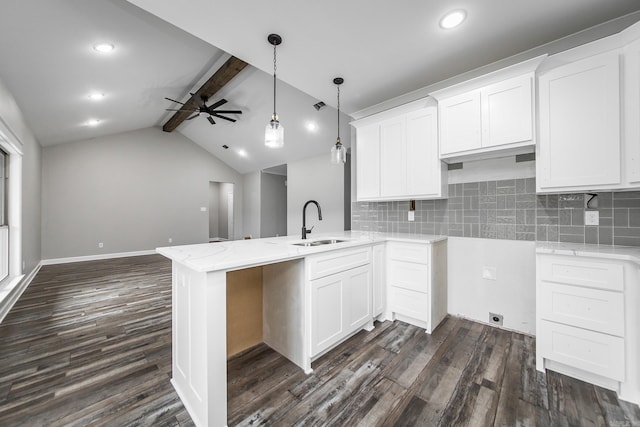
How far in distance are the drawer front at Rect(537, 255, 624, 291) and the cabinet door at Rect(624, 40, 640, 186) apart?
0.59 meters

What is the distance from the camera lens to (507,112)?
2191 millimetres

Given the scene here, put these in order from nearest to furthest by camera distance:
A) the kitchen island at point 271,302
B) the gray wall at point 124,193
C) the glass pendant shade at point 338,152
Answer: the kitchen island at point 271,302
the glass pendant shade at point 338,152
the gray wall at point 124,193

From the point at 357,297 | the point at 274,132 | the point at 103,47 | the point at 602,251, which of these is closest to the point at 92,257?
the point at 103,47

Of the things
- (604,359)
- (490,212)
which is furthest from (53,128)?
(604,359)

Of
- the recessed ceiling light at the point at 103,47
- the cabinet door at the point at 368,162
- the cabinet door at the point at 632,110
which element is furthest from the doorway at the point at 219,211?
the cabinet door at the point at 632,110

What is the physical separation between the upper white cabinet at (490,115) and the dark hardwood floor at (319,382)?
1.76 m

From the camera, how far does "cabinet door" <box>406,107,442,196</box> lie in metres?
2.68

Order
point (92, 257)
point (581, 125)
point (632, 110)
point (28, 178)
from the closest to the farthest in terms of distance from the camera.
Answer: point (632, 110), point (581, 125), point (28, 178), point (92, 257)

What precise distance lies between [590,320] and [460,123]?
1812mm

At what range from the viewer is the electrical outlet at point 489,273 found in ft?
8.68

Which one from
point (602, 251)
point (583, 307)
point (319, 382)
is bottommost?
point (319, 382)

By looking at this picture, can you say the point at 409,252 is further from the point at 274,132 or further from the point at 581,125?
the point at 274,132

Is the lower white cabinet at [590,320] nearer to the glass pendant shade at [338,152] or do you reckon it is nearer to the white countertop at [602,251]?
the white countertop at [602,251]

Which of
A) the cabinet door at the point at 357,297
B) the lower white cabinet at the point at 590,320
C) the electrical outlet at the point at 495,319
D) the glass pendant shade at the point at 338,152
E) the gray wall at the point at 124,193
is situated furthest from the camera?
the gray wall at the point at 124,193
